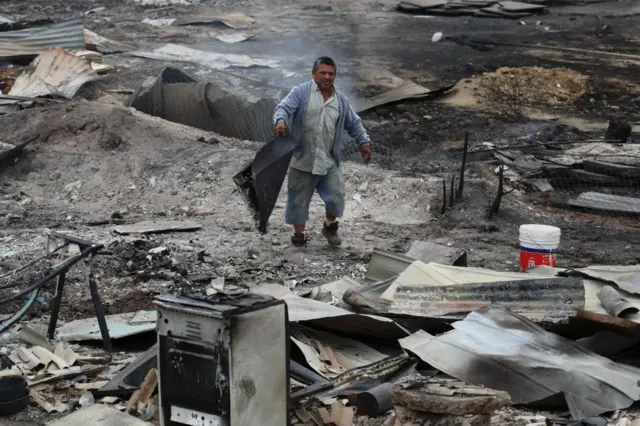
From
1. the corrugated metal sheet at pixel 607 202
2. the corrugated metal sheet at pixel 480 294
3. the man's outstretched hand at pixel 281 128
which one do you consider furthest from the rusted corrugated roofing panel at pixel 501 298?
the corrugated metal sheet at pixel 607 202

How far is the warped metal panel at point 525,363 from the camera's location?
5.21m

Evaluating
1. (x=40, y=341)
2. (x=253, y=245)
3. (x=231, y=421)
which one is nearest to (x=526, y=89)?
(x=253, y=245)

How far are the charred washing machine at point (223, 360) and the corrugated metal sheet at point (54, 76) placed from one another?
31.5 ft

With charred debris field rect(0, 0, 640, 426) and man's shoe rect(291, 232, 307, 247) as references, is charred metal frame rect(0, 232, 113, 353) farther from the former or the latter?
man's shoe rect(291, 232, 307, 247)

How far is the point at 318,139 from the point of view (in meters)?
8.61

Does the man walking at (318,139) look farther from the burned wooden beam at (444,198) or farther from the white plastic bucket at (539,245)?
the white plastic bucket at (539,245)

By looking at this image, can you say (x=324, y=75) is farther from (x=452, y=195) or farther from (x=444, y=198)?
(x=452, y=195)

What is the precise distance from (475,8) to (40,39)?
13.1 meters

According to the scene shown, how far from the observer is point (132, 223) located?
952cm

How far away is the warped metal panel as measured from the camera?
521 cm

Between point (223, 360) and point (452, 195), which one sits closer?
point (223, 360)

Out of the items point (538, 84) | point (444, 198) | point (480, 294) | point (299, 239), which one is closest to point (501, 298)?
point (480, 294)

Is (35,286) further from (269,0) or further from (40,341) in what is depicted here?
(269,0)

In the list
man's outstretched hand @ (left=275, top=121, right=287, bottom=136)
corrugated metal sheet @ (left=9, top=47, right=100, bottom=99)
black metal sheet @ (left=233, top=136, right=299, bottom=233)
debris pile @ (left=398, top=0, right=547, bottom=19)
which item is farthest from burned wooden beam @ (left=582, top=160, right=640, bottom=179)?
debris pile @ (left=398, top=0, right=547, bottom=19)
